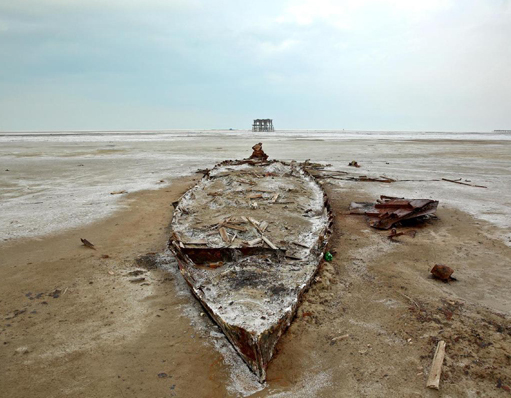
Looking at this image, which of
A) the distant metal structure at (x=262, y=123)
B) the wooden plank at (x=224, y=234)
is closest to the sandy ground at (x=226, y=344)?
the wooden plank at (x=224, y=234)

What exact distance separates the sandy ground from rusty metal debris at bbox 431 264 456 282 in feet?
0.35

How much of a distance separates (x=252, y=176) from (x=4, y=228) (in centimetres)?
651

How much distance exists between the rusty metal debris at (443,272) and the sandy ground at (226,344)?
0.11 meters

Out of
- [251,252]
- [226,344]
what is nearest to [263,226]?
[251,252]

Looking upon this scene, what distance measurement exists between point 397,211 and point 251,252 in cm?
416

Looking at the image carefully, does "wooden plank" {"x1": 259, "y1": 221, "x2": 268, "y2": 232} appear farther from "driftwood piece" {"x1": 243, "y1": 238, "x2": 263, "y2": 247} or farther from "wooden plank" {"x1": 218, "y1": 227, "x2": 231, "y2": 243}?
"wooden plank" {"x1": 218, "y1": 227, "x2": 231, "y2": 243}

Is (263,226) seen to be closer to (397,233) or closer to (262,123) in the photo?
(397,233)

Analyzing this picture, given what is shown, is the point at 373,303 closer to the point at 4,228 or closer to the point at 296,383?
the point at 296,383

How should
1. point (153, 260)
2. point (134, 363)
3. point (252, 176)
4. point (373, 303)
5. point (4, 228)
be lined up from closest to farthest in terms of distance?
point (134, 363)
point (373, 303)
point (153, 260)
point (4, 228)
point (252, 176)

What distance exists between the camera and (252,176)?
10.8 metres

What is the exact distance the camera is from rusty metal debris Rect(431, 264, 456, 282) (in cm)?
486

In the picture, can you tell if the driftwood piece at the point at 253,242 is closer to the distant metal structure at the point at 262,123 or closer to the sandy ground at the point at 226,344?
the sandy ground at the point at 226,344

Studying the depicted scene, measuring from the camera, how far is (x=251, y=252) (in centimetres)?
510

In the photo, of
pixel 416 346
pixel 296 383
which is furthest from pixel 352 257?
pixel 296 383
